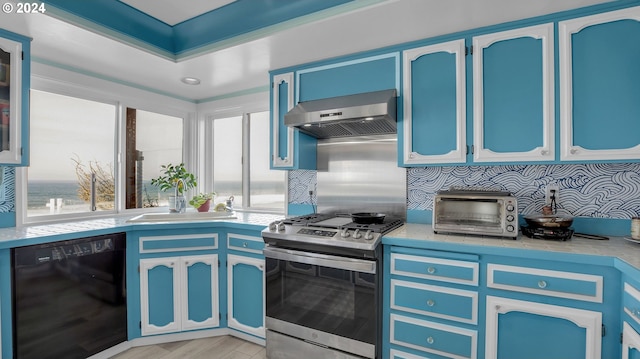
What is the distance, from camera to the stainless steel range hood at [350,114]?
6.77ft

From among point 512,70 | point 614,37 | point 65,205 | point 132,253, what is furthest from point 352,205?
point 65,205

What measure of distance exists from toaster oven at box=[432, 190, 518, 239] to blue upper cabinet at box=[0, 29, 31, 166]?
110 inches

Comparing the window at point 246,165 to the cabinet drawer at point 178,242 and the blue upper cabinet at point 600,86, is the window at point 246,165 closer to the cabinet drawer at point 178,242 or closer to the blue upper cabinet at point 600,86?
the cabinet drawer at point 178,242

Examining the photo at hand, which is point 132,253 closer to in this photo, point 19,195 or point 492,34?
point 19,195

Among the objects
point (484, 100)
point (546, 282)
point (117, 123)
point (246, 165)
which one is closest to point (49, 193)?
point (117, 123)

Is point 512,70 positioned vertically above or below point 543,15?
below

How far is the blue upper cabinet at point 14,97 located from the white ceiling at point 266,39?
108 millimetres

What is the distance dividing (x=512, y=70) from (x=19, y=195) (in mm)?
3558

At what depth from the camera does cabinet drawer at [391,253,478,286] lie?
66.1 inches

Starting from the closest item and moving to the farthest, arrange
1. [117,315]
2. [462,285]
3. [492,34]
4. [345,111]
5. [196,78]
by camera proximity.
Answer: [462,285] < [492,34] < [345,111] < [117,315] < [196,78]

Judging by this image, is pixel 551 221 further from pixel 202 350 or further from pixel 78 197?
pixel 78 197

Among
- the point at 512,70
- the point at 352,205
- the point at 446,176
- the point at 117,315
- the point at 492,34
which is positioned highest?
the point at 492,34

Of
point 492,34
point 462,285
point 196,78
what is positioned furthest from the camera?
point 196,78

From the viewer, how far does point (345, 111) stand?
2.12 meters
